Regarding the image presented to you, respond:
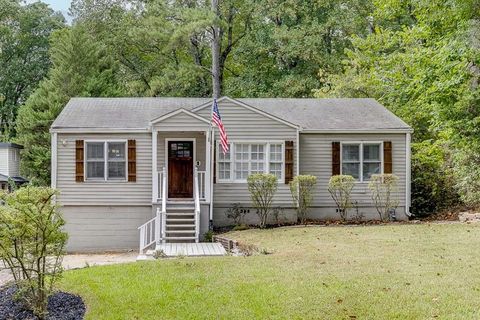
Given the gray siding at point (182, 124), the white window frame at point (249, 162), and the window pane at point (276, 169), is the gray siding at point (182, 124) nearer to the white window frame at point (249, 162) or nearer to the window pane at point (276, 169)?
the white window frame at point (249, 162)

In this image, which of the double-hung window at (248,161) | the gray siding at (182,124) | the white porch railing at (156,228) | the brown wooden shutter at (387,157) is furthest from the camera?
the brown wooden shutter at (387,157)

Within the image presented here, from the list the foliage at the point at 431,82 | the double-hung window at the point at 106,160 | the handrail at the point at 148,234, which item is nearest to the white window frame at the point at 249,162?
the handrail at the point at 148,234

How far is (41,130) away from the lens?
86.4 ft

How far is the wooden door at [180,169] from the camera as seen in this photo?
609 inches

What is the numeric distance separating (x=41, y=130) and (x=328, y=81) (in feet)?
49.3

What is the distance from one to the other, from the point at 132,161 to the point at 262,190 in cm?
398

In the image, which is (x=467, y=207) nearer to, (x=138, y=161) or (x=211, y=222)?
(x=211, y=222)

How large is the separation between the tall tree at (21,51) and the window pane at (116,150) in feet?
75.0

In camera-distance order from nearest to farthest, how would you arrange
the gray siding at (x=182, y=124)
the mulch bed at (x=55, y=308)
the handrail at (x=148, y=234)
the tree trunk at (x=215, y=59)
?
the mulch bed at (x=55, y=308), the handrail at (x=148, y=234), the gray siding at (x=182, y=124), the tree trunk at (x=215, y=59)

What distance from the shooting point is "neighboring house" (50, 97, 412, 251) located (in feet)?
48.3

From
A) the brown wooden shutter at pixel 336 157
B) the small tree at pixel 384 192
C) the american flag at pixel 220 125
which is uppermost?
the american flag at pixel 220 125

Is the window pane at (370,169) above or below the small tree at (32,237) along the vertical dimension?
above

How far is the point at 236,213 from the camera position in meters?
15.1

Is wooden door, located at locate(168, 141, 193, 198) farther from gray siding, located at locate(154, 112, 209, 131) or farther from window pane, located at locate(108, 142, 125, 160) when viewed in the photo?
window pane, located at locate(108, 142, 125, 160)
